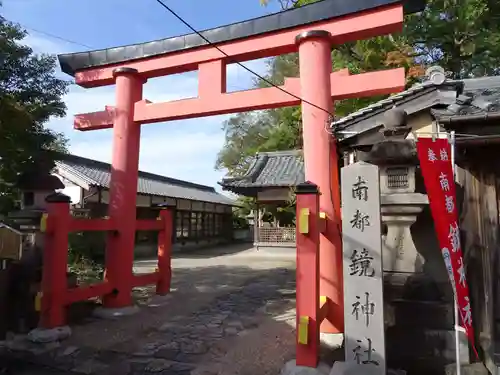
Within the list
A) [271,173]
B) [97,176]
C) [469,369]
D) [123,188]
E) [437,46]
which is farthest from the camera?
[271,173]

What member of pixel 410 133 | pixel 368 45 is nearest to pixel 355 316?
pixel 410 133

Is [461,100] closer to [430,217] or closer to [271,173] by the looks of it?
[430,217]

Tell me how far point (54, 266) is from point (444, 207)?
21.2 ft

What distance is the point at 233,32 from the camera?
25.3 feet

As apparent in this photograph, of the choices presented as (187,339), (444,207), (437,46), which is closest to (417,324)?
(444,207)

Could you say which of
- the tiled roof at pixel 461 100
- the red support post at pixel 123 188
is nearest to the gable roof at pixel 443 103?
the tiled roof at pixel 461 100

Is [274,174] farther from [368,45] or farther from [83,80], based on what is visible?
[83,80]

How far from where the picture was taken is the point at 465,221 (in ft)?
17.2

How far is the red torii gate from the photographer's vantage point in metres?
6.47

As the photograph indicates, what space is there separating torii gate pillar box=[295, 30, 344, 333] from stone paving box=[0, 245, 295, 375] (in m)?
1.17

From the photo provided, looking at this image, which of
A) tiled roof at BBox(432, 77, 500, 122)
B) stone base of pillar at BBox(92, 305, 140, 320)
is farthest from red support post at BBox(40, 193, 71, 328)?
tiled roof at BBox(432, 77, 500, 122)

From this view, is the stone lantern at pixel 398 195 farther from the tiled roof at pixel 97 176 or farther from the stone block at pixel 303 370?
the tiled roof at pixel 97 176

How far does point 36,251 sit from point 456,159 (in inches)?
293

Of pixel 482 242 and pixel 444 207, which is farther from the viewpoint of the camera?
pixel 482 242
